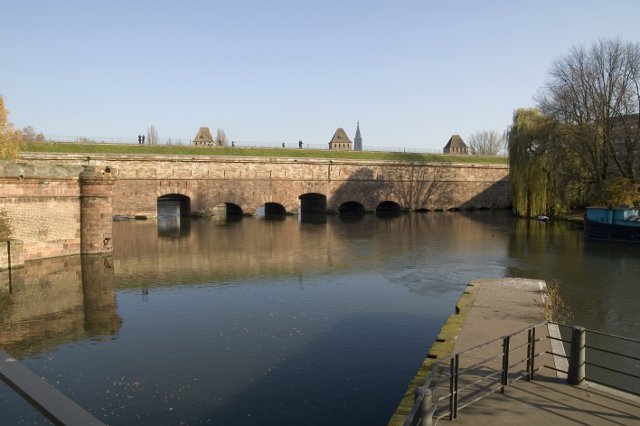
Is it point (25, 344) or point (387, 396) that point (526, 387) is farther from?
point (25, 344)

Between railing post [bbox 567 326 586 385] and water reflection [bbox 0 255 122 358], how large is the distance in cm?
880

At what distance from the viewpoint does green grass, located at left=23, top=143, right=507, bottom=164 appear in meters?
37.2

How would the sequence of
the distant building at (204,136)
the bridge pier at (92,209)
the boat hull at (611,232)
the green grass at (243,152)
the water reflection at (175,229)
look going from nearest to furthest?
1. the bridge pier at (92,209)
2. the boat hull at (611,232)
3. the water reflection at (175,229)
4. the green grass at (243,152)
5. the distant building at (204,136)

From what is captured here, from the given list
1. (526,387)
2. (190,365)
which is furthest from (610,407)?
(190,365)

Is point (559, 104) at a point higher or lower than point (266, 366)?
higher

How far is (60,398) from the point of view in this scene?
2.53 m

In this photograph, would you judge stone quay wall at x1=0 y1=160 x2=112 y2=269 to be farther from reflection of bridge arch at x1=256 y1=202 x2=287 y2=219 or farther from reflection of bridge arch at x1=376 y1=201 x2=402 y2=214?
reflection of bridge arch at x1=376 y1=201 x2=402 y2=214

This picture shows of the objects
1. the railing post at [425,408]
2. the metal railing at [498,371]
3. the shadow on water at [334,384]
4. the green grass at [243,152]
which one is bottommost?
the shadow on water at [334,384]

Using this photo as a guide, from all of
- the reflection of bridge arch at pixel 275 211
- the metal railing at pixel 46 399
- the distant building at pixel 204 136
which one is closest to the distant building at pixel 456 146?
the distant building at pixel 204 136

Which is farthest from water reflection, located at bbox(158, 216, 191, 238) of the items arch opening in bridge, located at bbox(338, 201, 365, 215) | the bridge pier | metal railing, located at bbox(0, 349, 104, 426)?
metal railing, located at bbox(0, 349, 104, 426)

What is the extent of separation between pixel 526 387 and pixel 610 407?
96 cm

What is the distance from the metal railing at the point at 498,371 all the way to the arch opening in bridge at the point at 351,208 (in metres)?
39.3

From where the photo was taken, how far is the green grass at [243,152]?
37.2 m

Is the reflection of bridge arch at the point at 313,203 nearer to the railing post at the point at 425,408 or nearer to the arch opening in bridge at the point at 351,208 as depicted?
the arch opening in bridge at the point at 351,208
